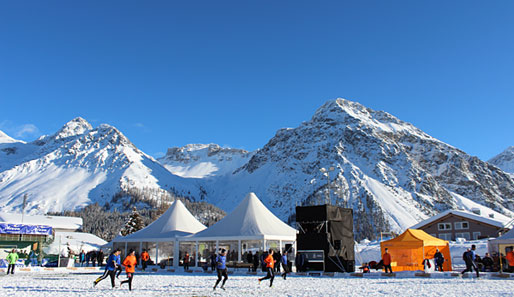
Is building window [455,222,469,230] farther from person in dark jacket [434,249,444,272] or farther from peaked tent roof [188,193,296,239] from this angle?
person in dark jacket [434,249,444,272]

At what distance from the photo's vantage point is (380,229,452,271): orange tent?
21.6 meters

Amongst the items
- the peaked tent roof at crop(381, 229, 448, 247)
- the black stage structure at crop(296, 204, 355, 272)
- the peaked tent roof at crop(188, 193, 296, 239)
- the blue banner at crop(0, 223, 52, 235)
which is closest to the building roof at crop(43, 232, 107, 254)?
the blue banner at crop(0, 223, 52, 235)

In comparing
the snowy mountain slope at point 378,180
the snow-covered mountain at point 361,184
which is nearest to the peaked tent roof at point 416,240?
the snowy mountain slope at point 378,180

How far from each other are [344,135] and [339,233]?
560 ft

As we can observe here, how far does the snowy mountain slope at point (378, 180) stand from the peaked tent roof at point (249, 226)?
81.9 m

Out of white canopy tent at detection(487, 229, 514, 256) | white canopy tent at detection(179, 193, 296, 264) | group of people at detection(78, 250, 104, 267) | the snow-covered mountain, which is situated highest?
the snow-covered mountain

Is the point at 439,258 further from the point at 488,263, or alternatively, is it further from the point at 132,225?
the point at 132,225

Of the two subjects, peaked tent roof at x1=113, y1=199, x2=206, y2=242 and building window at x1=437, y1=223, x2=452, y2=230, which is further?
building window at x1=437, y1=223, x2=452, y2=230

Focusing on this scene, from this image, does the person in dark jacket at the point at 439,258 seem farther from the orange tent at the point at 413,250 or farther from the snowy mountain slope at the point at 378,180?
the snowy mountain slope at the point at 378,180

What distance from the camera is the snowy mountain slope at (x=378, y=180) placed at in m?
121

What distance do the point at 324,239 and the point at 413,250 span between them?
471 cm

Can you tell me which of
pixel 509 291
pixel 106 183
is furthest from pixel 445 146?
pixel 509 291

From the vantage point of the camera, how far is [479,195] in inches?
6363

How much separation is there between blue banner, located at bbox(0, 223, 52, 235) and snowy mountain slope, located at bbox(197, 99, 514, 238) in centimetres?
8556
